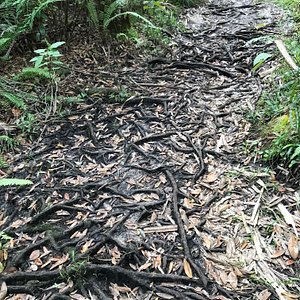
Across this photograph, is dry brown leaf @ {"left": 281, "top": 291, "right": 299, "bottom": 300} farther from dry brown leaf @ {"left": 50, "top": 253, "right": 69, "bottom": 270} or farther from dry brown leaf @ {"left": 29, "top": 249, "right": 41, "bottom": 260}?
dry brown leaf @ {"left": 29, "top": 249, "right": 41, "bottom": 260}

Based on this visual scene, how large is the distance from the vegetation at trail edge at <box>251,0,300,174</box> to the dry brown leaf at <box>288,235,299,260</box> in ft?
2.04

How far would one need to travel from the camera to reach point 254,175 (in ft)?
9.56

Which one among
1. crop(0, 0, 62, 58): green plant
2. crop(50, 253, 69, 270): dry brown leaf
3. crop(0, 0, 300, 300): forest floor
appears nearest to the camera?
crop(0, 0, 300, 300): forest floor

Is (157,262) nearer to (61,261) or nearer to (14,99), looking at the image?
(61,261)

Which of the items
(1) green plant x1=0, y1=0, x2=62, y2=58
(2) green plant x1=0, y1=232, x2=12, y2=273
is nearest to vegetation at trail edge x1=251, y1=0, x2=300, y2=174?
(2) green plant x1=0, y1=232, x2=12, y2=273

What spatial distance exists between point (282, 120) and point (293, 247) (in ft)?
4.07

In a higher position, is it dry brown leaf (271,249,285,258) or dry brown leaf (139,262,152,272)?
dry brown leaf (139,262,152,272)

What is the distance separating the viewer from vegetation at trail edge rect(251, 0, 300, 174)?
282cm

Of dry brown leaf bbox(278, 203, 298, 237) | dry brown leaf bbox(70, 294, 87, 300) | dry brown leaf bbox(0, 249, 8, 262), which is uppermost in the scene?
dry brown leaf bbox(0, 249, 8, 262)

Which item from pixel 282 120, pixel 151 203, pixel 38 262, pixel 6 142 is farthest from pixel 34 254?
pixel 282 120

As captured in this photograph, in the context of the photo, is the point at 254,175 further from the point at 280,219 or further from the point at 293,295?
the point at 293,295

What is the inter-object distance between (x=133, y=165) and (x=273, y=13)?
4.90 metres

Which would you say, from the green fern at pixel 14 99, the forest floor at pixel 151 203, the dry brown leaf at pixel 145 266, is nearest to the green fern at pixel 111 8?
the forest floor at pixel 151 203

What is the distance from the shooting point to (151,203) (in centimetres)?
276
